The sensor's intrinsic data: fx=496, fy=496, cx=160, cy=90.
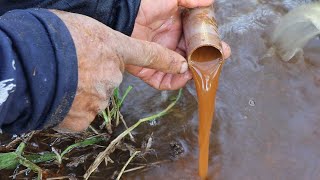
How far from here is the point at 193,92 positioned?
99.8 inches

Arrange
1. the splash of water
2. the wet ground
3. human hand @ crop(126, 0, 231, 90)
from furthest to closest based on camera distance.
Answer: the splash of water
human hand @ crop(126, 0, 231, 90)
the wet ground

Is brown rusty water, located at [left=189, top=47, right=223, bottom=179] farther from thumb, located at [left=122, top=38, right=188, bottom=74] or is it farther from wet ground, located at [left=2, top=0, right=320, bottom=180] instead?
wet ground, located at [left=2, top=0, right=320, bottom=180]

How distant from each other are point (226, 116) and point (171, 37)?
1.53 ft

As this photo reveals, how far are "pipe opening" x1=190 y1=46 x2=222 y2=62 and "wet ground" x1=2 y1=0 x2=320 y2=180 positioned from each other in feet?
1.34

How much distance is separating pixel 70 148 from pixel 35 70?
0.66 metres

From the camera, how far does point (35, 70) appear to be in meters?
1.58

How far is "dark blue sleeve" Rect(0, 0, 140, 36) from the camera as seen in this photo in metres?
2.20

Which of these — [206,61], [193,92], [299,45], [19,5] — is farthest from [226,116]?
[19,5]

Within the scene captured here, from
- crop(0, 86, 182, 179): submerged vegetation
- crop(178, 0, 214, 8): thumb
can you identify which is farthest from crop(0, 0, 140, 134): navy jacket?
crop(178, 0, 214, 8): thumb

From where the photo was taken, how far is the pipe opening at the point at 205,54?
2.06 meters

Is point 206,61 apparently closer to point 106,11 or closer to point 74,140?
point 106,11

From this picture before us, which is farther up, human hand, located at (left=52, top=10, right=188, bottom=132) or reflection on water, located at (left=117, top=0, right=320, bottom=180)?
human hand, located at (left=52, top=10, right=188, bottom=132)

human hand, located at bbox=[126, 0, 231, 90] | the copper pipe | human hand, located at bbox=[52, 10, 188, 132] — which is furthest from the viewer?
human hand, located at bbox=[126, 0, 231, 90]

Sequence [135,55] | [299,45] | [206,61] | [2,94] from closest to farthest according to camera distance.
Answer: [2,94] → [135,55] → [206,61] → [299,45]
